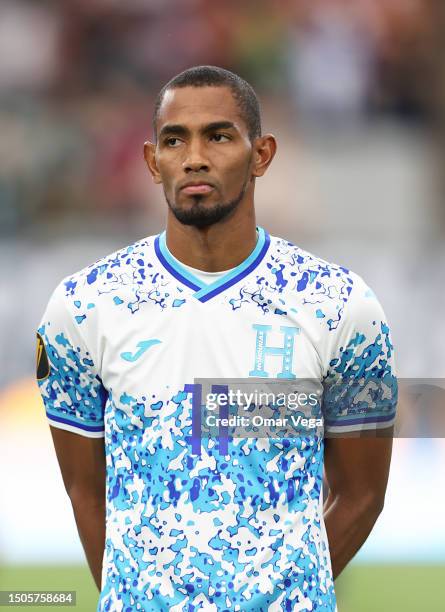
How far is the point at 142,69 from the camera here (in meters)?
9.49

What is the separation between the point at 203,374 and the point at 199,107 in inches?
27.3

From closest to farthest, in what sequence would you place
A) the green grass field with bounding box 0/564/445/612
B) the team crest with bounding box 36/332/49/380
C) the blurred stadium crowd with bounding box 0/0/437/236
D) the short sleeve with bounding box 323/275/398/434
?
the short sleeve with bounding box 323/275/398/434
the team crest with bounding box 36/332/49/380
the green grass field with bounding box 0/564/445/612
the blurred stadium crowd with bounding box 0/0/437/236

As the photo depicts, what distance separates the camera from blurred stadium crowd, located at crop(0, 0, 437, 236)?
935cm

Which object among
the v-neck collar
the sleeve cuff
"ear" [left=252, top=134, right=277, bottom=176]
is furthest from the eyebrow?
the sleeve cuff

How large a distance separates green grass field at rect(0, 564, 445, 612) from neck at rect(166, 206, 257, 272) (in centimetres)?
291

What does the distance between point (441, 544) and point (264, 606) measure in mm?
3699

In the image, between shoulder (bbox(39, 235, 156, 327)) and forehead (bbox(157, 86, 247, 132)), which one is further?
shoulder (bbox(39, 235, 156, 327))

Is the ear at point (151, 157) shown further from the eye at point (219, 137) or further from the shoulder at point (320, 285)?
the shoulder at point (320, 285)

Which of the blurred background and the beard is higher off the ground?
the blurred background

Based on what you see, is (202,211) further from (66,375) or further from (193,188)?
(66,375)

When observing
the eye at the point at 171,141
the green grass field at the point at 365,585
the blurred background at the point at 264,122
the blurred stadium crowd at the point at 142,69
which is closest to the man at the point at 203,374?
the eye at the point at 171,141

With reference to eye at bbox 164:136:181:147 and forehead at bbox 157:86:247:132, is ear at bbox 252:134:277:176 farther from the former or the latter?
eye at bbox 164:136:181:147

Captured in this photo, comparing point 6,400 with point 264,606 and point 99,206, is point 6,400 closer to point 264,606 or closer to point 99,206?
point 99,206

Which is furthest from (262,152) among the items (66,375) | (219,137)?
(66,375)
